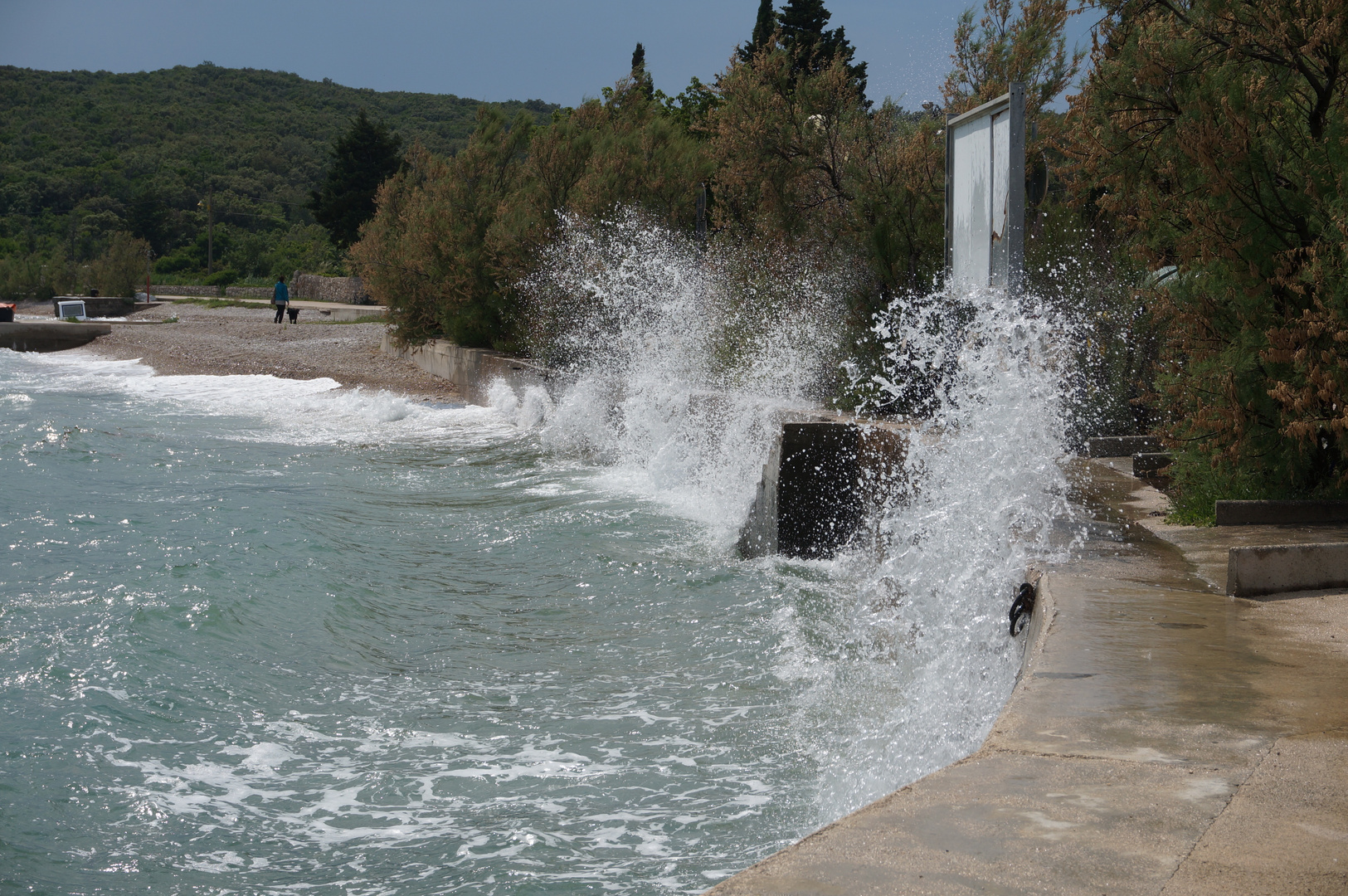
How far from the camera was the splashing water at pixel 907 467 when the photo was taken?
5.23 metres

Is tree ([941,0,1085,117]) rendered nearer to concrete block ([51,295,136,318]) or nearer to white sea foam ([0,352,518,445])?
white sea foam ([0,352,518,445])

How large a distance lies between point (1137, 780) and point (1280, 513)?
4414 mm

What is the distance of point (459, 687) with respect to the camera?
6.12 m

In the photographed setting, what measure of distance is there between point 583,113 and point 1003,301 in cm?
1764

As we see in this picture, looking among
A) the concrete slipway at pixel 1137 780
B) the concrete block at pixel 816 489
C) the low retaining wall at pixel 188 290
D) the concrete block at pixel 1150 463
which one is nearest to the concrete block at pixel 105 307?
the low retaining wall at pixel 188 290

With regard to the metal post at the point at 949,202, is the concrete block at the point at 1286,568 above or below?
below

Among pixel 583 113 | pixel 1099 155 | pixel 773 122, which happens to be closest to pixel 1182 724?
pixel 1099 155

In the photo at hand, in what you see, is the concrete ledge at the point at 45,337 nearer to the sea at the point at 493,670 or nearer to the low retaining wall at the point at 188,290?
the low retaining wall at the point at 188,290

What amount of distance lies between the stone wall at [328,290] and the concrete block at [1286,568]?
1733 inches

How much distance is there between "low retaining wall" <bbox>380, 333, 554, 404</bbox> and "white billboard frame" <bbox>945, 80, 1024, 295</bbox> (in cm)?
1053

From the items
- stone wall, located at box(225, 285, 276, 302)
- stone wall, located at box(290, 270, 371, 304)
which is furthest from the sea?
stone wall, located at box(225, 285, 276, 302)

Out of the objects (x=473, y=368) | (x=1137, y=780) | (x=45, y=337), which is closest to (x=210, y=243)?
(x=45, y=337)

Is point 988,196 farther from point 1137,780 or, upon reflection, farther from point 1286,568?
point 1137,780

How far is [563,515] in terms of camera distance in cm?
1099
